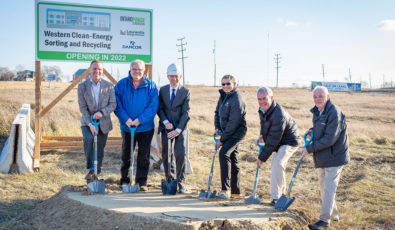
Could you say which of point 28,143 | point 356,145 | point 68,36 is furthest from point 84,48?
point 356,145

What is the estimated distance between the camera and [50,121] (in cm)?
1380

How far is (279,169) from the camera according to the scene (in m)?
6.04

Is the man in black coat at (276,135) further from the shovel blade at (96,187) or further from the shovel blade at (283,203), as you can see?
the shovel blade at (96,187)

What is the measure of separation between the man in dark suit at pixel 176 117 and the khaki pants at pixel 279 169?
1.41 metres

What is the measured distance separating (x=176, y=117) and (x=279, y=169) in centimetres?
177

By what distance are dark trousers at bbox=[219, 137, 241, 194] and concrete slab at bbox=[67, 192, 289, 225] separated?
47 centimetres

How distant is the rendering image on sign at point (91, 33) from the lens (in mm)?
9180

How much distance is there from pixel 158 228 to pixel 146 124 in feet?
7.45

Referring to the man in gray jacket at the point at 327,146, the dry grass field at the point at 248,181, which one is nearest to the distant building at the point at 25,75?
the dry grass field at the point at 248,181

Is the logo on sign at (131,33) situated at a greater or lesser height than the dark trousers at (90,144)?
greater

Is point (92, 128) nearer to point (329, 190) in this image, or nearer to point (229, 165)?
point (229, 165)

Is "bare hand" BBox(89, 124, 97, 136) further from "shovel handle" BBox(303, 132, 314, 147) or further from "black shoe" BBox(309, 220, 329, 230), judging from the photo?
"black shoe" BBox(309, 220, 329, 230)

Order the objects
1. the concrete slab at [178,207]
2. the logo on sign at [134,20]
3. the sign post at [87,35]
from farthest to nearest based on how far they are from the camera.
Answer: the logo on sign at [134,20], the sign post at [87,35], the concrete slab at [178,207]

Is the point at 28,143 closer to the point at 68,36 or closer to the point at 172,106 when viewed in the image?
the point at 68,36
